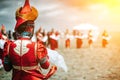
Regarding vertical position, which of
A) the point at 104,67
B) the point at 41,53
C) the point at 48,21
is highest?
the point at 48,21

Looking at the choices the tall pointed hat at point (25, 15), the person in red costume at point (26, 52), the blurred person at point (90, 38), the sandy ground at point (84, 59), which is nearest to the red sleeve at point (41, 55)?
the person in red costume at point (26, 52)

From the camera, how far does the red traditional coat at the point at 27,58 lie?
2.58 metres

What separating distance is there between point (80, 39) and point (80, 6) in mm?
392

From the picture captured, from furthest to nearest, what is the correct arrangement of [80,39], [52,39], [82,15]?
[52,39], [80,39], [82,15]

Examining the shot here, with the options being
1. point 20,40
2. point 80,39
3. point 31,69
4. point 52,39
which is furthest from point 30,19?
point 52,39

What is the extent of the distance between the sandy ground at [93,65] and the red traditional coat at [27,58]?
0.86m

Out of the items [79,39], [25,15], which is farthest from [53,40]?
[25,15]

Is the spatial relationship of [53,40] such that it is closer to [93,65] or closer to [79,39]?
[79,39]

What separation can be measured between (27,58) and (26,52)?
4 cm

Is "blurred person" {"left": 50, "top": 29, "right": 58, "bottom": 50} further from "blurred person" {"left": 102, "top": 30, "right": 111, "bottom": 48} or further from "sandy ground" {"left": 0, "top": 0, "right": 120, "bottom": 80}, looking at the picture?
"blurred person" {"left": 102, "top": 30, "right": 111, "bottom": 48}

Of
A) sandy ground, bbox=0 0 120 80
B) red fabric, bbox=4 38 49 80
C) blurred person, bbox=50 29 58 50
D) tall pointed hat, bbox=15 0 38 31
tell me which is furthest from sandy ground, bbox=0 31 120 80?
tall pointed hat, bbox=15 0 38 31

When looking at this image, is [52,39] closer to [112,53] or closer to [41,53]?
[112,53]

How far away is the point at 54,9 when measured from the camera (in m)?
3.46

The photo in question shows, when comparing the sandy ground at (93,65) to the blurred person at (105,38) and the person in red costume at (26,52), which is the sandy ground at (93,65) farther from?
the person in red costume at (26,52)
